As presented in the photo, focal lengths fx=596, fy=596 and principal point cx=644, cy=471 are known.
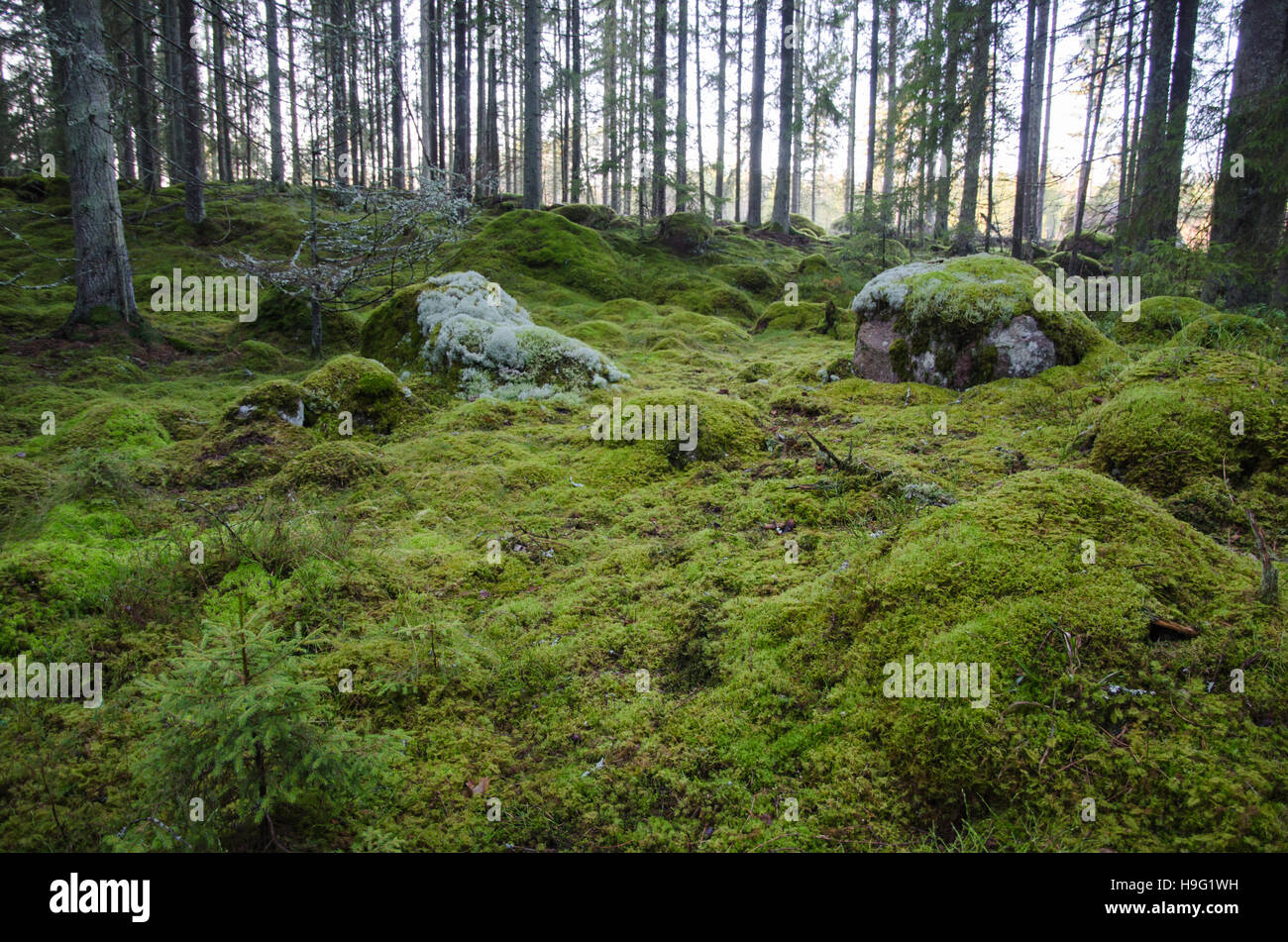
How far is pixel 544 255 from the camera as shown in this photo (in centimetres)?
1659

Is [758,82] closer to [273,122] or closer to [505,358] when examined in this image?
[273,122]

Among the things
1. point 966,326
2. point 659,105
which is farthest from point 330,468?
point 659,105

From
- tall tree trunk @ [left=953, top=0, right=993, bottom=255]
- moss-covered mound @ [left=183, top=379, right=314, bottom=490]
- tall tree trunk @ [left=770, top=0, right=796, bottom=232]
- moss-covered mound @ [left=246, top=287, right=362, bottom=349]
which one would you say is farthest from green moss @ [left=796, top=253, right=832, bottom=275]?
moss-covered mound @ [left=183, top=379, right=314, bottom=490]

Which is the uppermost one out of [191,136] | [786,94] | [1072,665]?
[786,94]

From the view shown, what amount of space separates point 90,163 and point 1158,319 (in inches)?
647

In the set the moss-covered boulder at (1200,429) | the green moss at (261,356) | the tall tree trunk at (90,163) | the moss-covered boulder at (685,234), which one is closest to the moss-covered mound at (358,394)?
the green moss at (261,356)

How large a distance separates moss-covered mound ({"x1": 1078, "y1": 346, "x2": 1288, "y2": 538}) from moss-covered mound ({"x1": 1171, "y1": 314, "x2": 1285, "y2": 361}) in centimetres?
92

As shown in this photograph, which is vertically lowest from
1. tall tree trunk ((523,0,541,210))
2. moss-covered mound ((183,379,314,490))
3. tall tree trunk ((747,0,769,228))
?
moss-covered mound ((183,379,314,490))

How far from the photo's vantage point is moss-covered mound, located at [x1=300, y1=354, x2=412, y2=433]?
743cm

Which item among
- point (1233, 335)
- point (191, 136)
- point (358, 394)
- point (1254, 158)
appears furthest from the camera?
point (191, 136)

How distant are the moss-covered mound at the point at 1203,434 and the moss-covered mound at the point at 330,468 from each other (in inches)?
257

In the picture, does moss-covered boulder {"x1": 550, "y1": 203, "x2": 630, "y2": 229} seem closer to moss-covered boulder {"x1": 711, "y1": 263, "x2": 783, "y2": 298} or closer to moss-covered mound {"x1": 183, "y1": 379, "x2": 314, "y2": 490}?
moss-covered boulder {"x1": 711, "y1": 263, "x2": 783, "y2": 298}

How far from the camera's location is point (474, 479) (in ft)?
19.3
